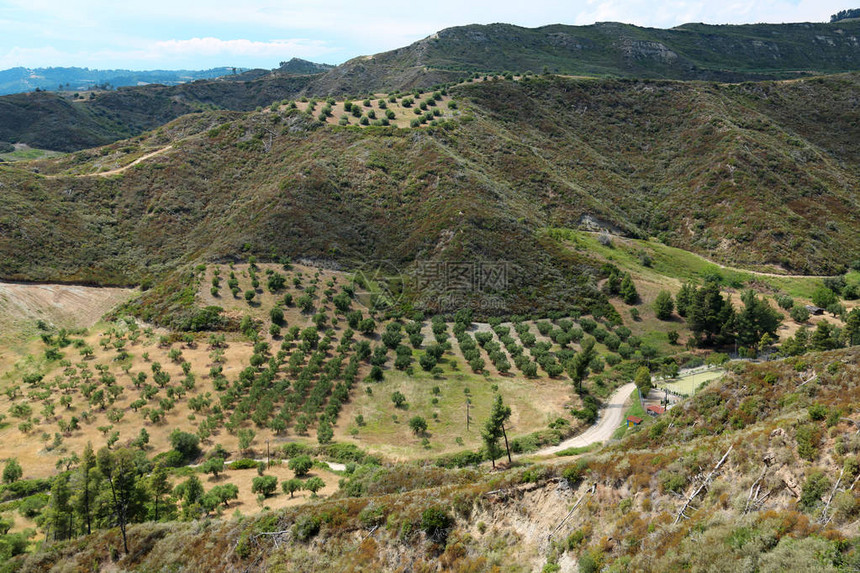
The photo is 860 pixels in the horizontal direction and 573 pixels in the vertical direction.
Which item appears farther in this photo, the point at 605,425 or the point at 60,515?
the point at 605,425

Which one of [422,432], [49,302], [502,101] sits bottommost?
[422,432]

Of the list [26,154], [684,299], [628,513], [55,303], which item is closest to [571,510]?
[628,513]

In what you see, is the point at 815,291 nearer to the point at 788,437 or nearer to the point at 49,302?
the point at 788,437

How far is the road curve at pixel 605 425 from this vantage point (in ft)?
150

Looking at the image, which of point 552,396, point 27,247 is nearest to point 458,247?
point 552,396

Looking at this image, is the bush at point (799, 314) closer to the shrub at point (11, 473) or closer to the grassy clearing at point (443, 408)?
the grassy clearing at point (443, 408)

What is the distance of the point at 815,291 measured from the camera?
80.6 metres

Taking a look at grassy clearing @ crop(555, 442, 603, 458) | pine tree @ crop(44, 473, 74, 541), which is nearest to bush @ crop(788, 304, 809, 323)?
grassy clearing @ crop(555, 442, 603, 458)

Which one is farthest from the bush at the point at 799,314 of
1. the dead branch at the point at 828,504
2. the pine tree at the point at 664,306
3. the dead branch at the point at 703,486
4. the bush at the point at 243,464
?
the bush at the point at 243,464

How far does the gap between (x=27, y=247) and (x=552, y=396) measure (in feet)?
331

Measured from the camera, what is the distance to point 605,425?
4984cm

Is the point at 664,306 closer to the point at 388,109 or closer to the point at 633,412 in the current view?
the point at 633,412

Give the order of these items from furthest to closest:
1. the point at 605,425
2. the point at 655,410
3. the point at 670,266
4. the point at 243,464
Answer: the point at 670,266 < the point at 655,410 < the point at 605,425 < the point at 243,464

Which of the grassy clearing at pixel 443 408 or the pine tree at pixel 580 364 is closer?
the grassy clearing at pixel 443 408
